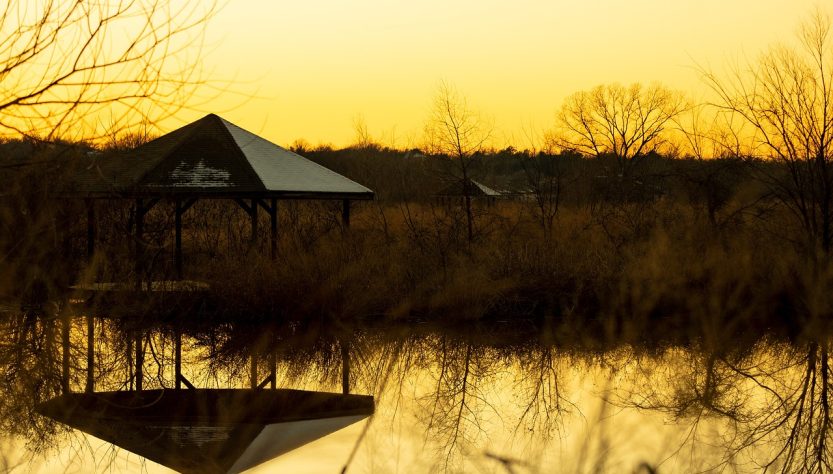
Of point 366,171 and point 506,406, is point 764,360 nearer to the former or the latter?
point 506,406

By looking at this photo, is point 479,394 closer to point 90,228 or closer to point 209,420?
point 209,420

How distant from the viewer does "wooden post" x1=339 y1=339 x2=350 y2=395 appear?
11977mm

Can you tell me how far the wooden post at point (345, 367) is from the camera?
472 inches

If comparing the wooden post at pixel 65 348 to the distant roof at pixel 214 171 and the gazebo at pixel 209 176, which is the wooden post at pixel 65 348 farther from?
the distant roof at pixel 214 171

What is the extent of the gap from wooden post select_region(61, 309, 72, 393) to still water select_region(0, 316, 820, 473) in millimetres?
82

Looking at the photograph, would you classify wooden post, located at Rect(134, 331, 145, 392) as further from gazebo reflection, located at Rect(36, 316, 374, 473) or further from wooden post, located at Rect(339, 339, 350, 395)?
wooden post, located at Rect(339, 339, 350, 395)

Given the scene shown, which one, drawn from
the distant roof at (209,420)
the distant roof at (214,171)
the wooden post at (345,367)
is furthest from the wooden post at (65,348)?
the wooden post at (345,367)

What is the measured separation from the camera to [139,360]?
1384 cm

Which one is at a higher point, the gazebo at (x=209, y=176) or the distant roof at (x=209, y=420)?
the gazebo at (x=209, y=176)

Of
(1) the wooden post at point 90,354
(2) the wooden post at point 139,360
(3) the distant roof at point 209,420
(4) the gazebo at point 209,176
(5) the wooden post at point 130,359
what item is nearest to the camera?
(3) the distant roof at point 209,420

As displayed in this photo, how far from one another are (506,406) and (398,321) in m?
7.18

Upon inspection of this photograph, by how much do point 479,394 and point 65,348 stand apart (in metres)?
5.79

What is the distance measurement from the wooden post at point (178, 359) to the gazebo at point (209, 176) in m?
1.84

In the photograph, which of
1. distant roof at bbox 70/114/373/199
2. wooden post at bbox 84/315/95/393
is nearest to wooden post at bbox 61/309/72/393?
wooden post at bbox 84/315/95/393
